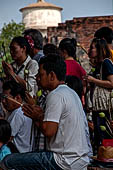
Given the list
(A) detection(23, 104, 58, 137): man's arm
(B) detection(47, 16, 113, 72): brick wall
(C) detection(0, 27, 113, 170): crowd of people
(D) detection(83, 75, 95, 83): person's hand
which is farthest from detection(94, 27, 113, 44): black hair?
(B) detection(47, 16, 113, 72): brick wall

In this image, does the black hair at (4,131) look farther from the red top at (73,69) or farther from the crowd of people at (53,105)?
the red top at (73,69)

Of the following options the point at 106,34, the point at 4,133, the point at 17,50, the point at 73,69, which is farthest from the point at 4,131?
the point at 106,34

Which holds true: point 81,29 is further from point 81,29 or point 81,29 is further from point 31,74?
point 31,74

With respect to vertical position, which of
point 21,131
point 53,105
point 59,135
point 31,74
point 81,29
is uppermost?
point 81,29

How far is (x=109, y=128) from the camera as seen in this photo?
466 centimetres

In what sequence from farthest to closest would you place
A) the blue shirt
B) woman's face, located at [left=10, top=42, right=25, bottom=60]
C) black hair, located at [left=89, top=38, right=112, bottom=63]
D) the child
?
woman's face, located at [left=10, top=42, right=25, bottom=60] → black hair, located at [left=89, top=38, right=112, bottom=63] → the child → the blue shirt

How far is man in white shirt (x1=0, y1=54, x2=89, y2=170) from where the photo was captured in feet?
11.8

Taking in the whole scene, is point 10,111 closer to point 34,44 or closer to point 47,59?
point 34,44

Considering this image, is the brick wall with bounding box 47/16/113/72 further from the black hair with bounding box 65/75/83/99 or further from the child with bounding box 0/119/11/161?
the child with bounding box 0/119/11/161

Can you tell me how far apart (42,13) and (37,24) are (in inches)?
31.9

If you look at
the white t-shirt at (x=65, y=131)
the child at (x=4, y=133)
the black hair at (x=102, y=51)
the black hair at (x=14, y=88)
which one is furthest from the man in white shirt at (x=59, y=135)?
the black hair at (x=14, y=88)

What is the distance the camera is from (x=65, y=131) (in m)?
3.66

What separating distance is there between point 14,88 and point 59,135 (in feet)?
5.84

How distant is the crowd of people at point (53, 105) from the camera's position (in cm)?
366
